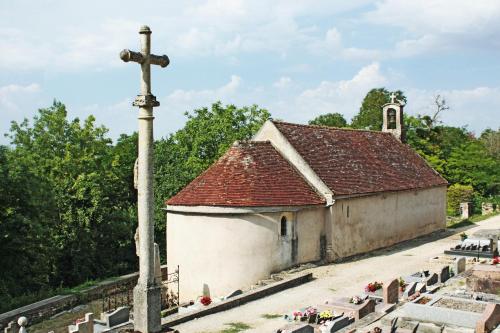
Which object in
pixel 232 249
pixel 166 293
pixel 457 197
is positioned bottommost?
pixel 166 293

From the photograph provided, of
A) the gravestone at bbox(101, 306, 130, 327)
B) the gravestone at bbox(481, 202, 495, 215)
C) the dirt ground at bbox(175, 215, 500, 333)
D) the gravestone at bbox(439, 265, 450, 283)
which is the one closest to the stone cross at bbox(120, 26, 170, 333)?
the dirt ground at bbox(175, 215, 500, 333)

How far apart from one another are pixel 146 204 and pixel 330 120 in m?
72.2

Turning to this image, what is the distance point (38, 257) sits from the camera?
979 inches

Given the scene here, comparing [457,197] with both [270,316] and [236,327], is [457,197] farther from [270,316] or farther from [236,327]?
[236,327]

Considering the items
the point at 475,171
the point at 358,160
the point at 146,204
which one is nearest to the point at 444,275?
the point at 358,160

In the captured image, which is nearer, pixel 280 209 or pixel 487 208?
pixel 280 209

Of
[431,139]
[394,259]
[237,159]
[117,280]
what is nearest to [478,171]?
[431,139]

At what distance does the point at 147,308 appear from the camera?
12.0 metres

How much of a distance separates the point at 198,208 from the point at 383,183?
12488mm

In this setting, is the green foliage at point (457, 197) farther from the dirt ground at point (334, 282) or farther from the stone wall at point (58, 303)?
the stone wall at point (58, 303)

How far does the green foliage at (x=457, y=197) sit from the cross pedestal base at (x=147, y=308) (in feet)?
153

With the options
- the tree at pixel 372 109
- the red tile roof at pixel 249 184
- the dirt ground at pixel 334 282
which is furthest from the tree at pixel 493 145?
the red tile roof at pixel 249 184

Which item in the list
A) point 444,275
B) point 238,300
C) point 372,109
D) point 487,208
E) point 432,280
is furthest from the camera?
point 372,109

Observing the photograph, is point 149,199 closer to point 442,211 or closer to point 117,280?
point 117,280
